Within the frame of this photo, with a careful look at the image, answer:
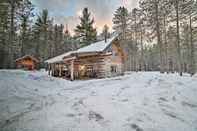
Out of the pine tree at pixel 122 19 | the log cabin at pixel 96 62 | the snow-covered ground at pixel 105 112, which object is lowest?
the snow-covered ground at pixel 105 112

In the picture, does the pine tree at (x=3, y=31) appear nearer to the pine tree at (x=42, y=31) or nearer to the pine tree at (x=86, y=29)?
the pine tree at (x=42, y=31)

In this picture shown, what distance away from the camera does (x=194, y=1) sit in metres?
22.2

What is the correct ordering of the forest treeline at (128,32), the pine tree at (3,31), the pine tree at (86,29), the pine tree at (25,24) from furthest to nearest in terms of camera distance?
the pine tree at (86,29) < the pine tree at (25,24) < the pine tree at (3,31) < the forest treeline at (128,32)

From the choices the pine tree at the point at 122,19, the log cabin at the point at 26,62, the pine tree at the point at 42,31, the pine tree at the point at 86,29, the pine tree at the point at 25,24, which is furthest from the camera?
the pine tree at the point at 42,31

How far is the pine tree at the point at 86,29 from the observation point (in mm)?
38031

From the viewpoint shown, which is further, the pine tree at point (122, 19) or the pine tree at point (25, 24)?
the pine tree at point (122, 19)

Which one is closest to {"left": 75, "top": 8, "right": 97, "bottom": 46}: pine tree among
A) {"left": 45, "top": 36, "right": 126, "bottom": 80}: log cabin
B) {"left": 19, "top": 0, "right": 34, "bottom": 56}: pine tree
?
{"left": 19, "top": 0, "right": 34, "bottom": 56}: pine tree

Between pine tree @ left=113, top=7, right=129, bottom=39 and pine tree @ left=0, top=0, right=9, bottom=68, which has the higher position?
pine tree @ left=113, top=7, right=129, bottom=39

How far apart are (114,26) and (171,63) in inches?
759

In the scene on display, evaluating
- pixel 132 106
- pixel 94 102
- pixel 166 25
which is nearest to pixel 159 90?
pixel 132 106

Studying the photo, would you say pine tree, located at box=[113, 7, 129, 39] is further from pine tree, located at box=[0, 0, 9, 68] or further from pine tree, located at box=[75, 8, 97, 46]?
pine tree, located at box=[0, 0, 9, 68]

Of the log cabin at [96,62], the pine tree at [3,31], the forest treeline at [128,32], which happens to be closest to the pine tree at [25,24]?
the forest treeline at [128,32]

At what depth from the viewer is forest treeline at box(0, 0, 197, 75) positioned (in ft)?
72.9

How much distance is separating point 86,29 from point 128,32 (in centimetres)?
996
